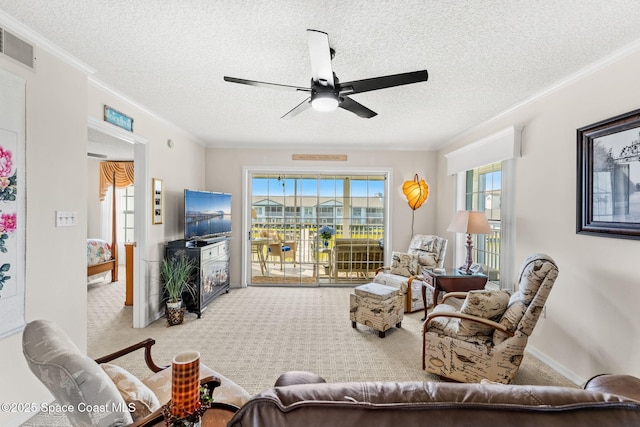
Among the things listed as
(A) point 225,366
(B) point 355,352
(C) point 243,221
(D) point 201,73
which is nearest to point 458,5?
(D) point 201,73

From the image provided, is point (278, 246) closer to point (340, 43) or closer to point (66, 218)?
point (66, 218)

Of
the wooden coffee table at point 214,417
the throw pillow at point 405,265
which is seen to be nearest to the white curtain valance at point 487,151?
the throw pillow at point 405,265

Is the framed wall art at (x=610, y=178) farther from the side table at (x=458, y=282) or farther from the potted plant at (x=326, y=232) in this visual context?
the potted plant at (x=326, y=232)

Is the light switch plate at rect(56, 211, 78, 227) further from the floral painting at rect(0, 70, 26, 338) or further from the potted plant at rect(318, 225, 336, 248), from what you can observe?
the potted plant at rect(318, 225, 336, 248)

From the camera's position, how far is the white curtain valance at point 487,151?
117 inches

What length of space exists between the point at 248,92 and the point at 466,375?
10.1 ft

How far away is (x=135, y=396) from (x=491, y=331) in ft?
7.64

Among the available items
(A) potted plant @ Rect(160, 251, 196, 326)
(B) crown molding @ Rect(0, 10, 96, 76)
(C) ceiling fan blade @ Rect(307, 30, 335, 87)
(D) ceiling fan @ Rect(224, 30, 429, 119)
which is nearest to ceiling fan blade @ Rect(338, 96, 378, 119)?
(D) ceiling fan @ Rect(224, 30, 429, 119)

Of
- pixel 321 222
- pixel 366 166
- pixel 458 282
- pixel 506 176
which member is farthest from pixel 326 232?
pixel 506 176

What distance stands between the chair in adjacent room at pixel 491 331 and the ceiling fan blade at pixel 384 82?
1580mm

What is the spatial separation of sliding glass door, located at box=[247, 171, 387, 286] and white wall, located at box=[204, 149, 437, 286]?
0.23 meters

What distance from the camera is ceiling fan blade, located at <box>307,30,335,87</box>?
1.50 metres

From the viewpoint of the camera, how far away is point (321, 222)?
17.2 feet

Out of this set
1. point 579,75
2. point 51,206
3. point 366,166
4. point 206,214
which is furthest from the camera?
point 366,166
